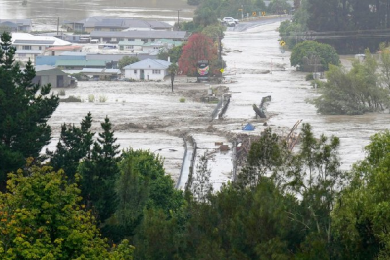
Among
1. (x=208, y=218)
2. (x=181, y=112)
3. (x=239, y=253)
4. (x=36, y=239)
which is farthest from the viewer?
(x=181, y=112)

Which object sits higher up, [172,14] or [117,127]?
[172,14]

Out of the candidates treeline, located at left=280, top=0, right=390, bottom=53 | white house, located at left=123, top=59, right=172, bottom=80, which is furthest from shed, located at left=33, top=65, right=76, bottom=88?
treeline, located at left=280, top=0, right=390, bottom=53

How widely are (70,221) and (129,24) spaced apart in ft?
268

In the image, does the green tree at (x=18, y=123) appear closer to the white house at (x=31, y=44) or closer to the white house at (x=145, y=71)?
the white house at (x=145, y=71)

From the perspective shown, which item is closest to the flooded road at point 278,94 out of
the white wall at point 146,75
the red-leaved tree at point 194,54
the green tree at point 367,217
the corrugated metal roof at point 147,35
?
the red-leaved tree at point 194,54

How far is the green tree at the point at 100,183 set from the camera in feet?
63.7

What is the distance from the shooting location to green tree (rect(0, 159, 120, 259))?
1314cm

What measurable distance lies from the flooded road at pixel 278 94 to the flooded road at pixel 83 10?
1842 cm

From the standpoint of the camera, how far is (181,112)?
5191 cm

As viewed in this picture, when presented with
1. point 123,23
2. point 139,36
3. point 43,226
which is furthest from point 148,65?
point 43,226

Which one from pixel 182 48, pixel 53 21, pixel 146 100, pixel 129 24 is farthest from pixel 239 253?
pixel 53 21

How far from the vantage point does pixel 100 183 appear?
1995cm

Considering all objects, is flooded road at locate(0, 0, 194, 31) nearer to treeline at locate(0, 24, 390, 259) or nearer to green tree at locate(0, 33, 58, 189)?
green tree at locate(0, 33, 58, 189)

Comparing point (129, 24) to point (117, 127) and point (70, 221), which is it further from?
point (70, 221)
